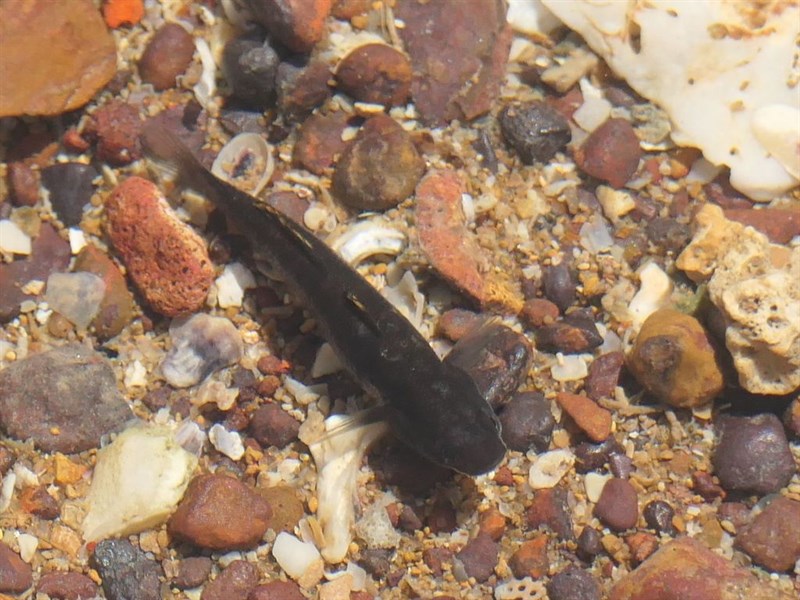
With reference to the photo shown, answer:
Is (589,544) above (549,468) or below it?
below

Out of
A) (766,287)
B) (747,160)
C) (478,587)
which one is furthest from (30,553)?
(747,160)

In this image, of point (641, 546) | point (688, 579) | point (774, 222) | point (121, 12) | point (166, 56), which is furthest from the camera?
point (121, 12)

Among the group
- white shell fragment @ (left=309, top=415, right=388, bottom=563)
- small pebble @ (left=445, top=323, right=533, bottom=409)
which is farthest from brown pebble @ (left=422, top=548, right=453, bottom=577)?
small pebble @ (left=445, top=323, right=533, bottom=409)

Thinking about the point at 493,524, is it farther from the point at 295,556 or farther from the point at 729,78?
the point at 729,78

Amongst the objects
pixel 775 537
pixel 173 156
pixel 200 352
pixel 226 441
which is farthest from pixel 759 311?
pixel 173 156

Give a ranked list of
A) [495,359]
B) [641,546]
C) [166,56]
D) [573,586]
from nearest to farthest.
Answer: [573,586] → [641,546] → [495,359] → [166,56]

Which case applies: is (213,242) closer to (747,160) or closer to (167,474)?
(167,474)

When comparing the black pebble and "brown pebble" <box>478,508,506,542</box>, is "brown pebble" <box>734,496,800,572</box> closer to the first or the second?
"brown pebble" <box>478,508,506,542</box>
